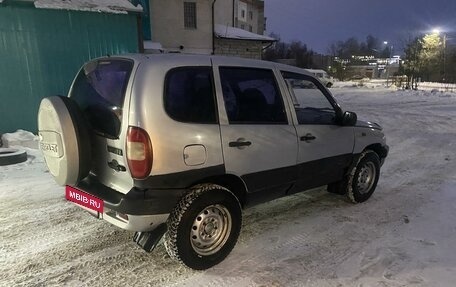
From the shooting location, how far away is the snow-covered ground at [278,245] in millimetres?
3172

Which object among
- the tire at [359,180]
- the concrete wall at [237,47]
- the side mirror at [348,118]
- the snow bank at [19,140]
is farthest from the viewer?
the concrete wall at [237,47]

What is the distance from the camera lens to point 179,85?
310 centimetres

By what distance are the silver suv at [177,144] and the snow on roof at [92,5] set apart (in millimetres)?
6084

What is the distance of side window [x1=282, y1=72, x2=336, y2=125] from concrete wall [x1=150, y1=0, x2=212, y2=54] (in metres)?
18.2

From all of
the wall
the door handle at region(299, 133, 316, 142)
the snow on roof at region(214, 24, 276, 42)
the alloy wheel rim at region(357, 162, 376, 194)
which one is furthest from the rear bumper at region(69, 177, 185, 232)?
the snow on roof at region(214, 24, 276, 42)

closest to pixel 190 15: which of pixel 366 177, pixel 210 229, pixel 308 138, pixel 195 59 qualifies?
pixel 366 177

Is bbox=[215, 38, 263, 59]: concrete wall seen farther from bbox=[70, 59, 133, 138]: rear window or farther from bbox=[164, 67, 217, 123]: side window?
bbox=[164, 67, 217, 123]: side window

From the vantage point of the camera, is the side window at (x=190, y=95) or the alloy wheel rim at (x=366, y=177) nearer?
the side window at (x=190, y=95)

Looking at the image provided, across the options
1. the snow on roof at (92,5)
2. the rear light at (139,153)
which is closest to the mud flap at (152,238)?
the rear light at (139,153)

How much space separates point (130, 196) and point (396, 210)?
348cm

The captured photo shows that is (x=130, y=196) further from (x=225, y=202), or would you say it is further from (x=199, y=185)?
(x=225, y=202)

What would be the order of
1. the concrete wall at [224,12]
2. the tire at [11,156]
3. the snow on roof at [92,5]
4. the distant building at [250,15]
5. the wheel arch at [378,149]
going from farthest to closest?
the distant building at [250,15] < the concrete wall at [224,12] < the snow on roof at [92,5] < the tire at [11,156] < the wheel arch at [378,149]

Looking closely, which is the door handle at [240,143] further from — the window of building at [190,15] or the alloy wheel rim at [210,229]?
the window of building at [190,15]

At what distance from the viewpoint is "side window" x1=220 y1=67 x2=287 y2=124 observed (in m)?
3.44
